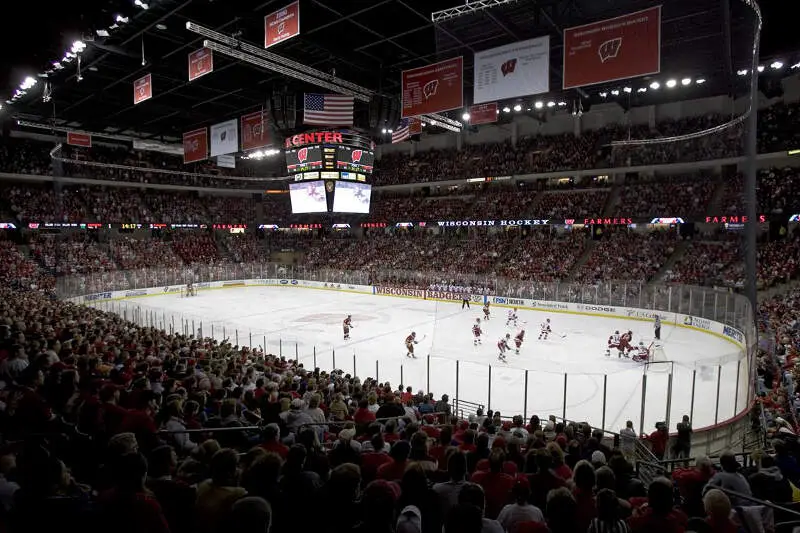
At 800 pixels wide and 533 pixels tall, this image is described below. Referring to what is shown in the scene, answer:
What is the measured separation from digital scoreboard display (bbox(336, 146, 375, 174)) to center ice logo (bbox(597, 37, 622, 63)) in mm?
18861

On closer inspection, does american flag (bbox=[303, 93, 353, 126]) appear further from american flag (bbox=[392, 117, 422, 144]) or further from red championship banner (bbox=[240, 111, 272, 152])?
american flag (bbox=[392, 117, 422, 144])

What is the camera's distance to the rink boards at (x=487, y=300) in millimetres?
21150

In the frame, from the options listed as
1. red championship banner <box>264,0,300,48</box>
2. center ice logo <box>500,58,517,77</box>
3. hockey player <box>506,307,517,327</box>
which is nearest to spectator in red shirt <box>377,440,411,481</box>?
center ice logo <box>500,58,517,77</box>

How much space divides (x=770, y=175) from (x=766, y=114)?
3.61m

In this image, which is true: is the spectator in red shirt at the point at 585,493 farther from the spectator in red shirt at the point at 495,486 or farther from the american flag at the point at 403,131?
the american flag at the point at 403,131

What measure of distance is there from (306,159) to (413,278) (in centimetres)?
1268

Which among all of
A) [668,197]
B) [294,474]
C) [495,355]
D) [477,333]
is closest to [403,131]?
[477,333]

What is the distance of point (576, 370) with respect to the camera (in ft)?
48.9

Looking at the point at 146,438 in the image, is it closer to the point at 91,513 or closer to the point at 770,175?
the point at 91,513

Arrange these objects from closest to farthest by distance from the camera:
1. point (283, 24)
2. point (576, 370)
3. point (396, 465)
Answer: point (396, 465), point (283, 24), point (576, 370)

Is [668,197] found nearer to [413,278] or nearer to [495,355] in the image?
[413,278]

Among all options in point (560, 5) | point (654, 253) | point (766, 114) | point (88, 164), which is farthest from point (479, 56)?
point (88, 164)

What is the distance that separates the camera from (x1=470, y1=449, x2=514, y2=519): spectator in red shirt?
12.3 feet

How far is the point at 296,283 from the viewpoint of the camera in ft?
145
